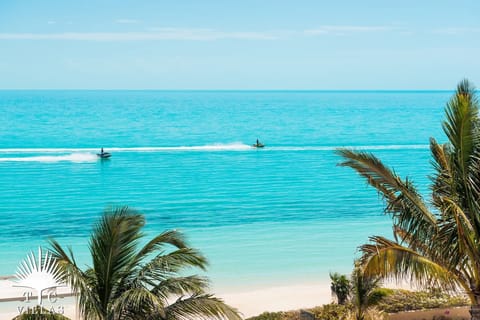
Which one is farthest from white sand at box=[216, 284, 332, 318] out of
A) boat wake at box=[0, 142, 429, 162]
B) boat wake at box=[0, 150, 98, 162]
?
boat wake at box=[0, 150, 98, 162]

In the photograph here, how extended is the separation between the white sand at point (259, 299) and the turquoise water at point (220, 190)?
3.49 feet

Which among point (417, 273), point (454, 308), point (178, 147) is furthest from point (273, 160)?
point (417, 273)

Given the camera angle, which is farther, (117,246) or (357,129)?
(357,129)

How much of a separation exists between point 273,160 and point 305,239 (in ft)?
103

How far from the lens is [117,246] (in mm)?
10953

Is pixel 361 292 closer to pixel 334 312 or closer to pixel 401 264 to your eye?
pixel 334 312

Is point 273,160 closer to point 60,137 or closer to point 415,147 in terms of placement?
point 415,147

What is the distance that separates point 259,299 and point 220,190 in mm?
23167

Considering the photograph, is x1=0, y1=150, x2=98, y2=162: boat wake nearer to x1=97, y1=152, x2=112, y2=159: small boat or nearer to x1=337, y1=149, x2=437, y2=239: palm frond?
x1=97, y1=152, x2=112, y2=159: small boat

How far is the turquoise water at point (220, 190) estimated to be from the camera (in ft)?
91.8

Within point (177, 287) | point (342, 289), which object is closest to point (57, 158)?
point (342, 289)

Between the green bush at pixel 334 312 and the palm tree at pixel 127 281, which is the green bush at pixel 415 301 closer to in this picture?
the green bush at pixel 334 312
